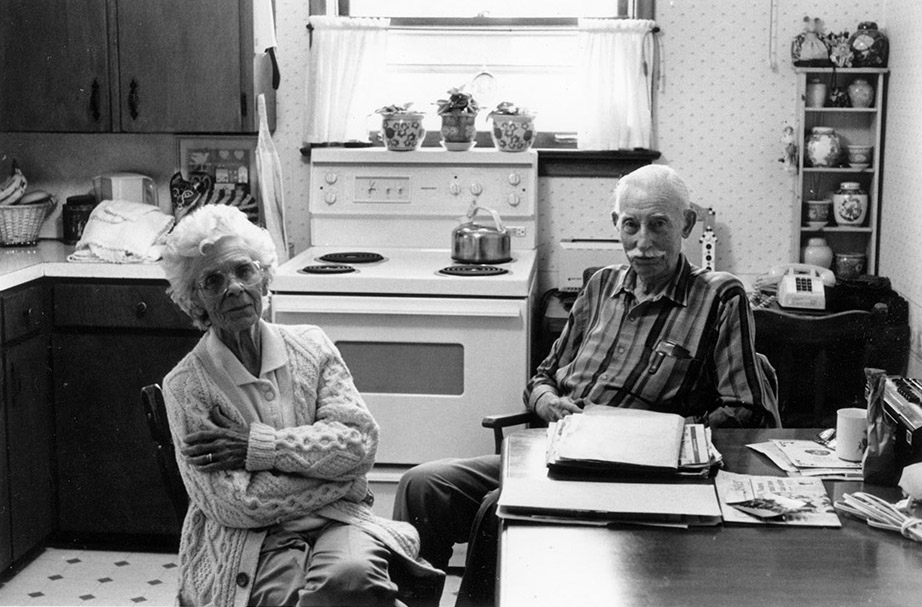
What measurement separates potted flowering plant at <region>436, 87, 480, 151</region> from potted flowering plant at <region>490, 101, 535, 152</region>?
8 cm

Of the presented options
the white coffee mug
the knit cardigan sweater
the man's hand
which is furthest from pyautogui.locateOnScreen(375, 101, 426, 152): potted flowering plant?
the white coffee mug

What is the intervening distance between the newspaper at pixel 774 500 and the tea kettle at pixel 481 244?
191cm

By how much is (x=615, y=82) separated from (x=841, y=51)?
→ 80 centimetres

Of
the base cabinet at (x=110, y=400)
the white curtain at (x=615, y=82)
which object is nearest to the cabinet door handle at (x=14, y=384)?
the base cabinet at (x=110, y=400)

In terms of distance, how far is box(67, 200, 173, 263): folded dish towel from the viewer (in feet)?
A: 13.0

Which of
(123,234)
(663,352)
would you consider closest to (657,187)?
(663,352)

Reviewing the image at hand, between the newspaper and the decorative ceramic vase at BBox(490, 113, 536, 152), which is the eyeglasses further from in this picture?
the decorative ceramic vase at BBox(490, 113, 536, 152)

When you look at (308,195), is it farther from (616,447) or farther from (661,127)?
(616,447)

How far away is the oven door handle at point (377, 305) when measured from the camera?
367 cm

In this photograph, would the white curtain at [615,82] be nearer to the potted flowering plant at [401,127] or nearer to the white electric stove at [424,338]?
the potted flowering plant at [401,127]

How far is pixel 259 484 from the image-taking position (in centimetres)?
230

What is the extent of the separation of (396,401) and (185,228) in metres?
1.43

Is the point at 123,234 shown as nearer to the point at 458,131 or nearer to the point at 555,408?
the point at 458,131

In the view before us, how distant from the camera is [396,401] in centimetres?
374
